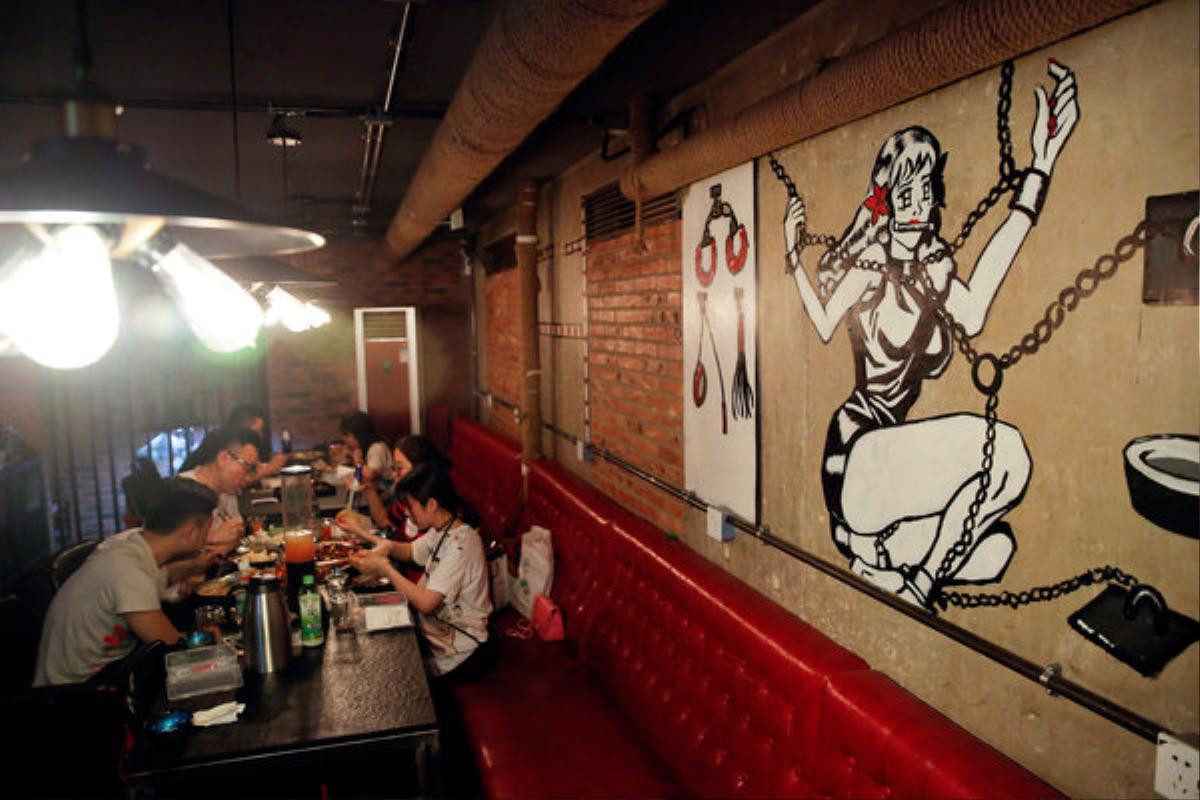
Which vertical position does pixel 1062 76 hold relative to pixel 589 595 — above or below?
above

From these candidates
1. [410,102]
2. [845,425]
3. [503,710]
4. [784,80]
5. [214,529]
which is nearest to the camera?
[845,425]

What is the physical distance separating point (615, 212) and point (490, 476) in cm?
331

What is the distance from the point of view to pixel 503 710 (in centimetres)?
376

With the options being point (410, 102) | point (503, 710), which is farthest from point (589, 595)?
point (410, 102)

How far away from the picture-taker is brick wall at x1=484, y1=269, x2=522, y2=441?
7562mm

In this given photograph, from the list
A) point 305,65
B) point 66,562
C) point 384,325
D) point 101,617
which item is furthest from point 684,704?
point 384,325

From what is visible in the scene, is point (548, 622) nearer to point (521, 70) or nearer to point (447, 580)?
point (447, 580)

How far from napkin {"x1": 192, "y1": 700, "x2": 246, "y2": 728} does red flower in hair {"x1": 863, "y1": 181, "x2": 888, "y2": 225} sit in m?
2.55

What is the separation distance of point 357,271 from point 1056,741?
9.33 m

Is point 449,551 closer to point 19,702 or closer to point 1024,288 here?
point 19,702

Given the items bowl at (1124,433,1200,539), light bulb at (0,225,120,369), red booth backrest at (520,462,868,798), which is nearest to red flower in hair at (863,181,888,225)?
bowl at (1124,433,1200,539)

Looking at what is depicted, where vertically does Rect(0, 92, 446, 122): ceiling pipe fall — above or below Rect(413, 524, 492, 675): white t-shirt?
above

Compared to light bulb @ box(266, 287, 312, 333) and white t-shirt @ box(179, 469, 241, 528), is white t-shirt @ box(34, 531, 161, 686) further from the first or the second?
light bulb @ box(266, 287, 312, 333)

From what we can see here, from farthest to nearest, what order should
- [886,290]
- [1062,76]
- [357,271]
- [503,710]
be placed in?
[357,271]
[503,710]
[886,290]
[1062,76]
